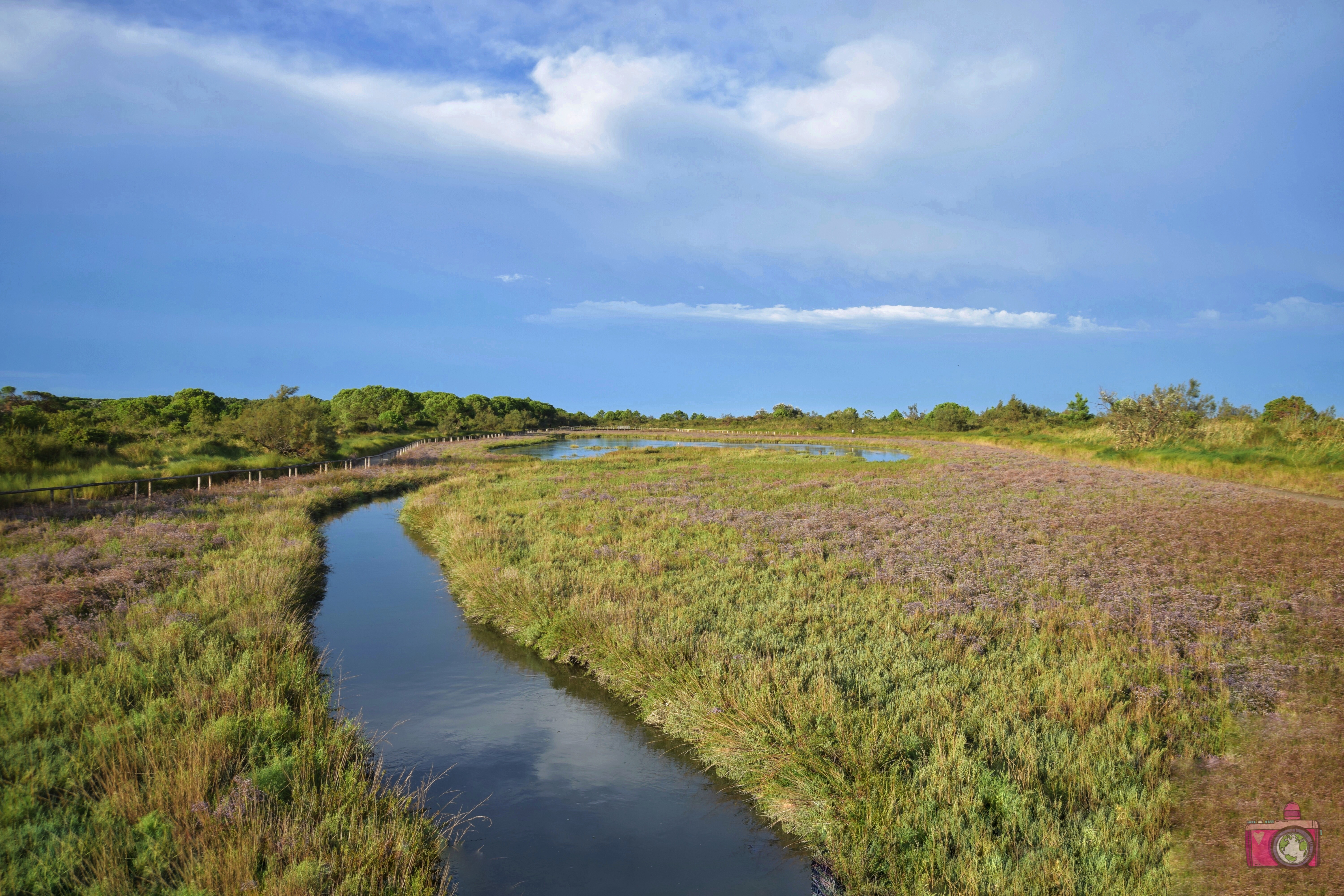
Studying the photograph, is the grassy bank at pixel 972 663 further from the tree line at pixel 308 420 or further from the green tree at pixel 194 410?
the green tree at pixel 194 410

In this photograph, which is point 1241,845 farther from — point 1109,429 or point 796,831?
point 1109,429

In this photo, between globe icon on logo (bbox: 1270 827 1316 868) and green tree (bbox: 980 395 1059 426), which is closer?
globe icon on logo (bbox: 1270 827 1316 868)

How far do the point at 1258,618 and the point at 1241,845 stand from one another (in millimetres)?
8118

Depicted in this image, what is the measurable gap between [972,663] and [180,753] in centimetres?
933

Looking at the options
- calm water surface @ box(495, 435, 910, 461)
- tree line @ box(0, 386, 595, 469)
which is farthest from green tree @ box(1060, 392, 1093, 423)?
tree line @ box(0, 386, 595, 469)

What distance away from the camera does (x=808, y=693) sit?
24.4 feet

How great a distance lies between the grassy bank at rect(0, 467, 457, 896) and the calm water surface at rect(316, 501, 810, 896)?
2.17ft

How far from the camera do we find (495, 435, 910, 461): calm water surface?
200 ft

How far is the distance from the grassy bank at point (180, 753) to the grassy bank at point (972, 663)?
12.0ft

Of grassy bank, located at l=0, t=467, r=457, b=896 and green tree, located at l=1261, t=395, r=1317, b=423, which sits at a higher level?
green tree, located at l=1261, t=395, r=1317, b=423

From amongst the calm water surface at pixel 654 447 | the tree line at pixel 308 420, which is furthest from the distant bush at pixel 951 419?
the calm water surface at pixel 654 447

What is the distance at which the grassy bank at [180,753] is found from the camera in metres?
4.60

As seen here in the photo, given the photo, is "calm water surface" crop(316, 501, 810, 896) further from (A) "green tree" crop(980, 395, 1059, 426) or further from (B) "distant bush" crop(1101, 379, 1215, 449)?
(A) "green tree" crop(980, 395, 1059, 426)

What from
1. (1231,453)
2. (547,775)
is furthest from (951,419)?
(547,775)
